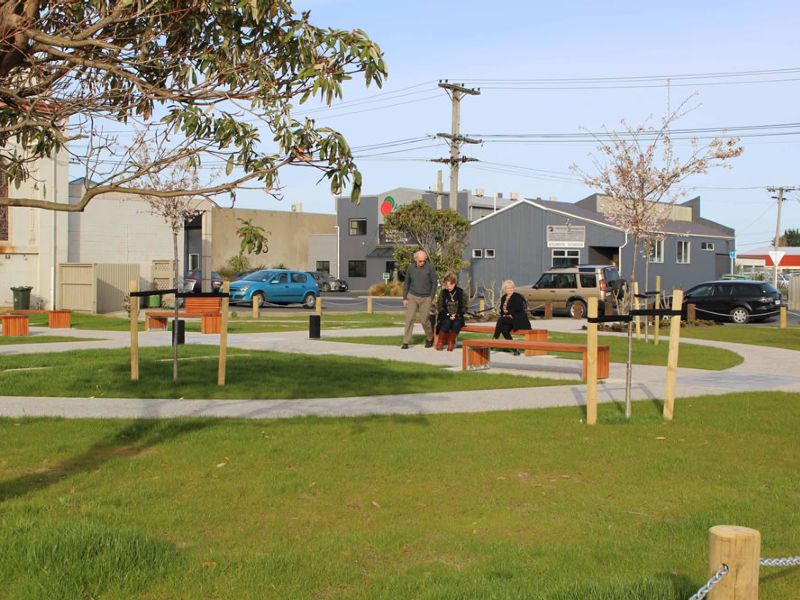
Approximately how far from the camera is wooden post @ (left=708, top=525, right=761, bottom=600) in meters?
3.64

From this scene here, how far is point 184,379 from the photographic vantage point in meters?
12.9

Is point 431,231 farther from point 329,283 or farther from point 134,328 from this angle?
point 134,328

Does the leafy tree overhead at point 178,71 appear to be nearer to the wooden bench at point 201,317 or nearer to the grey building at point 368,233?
the wooden bench at point 201,317

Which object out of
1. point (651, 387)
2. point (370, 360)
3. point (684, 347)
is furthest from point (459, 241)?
point (651, 387)

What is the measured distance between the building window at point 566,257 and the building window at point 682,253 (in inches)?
227

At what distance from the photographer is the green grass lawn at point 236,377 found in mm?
11984

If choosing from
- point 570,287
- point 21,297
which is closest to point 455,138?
point 570,287

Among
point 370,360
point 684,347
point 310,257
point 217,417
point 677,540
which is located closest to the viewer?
point 677,540

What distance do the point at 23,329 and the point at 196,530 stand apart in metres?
16.9

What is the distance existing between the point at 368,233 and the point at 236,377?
54621 mm

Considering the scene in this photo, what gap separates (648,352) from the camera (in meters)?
18.7

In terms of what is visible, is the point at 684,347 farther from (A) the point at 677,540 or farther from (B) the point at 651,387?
(A) the point at 677,540

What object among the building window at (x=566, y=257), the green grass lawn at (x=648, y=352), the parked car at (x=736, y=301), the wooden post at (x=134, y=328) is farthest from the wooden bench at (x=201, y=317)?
the building window at (x=566, y=257)

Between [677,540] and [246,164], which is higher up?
[246,164]
